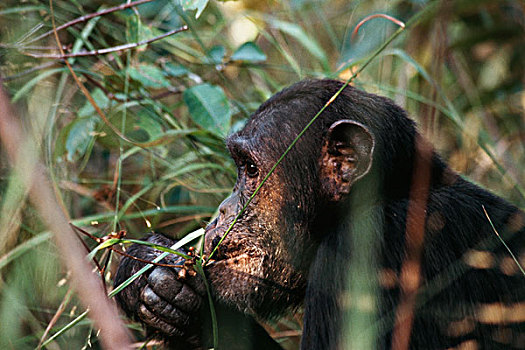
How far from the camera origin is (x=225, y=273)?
7.94ft

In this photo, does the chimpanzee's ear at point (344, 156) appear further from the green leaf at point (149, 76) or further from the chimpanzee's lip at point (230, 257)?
the green leaf at point (149, 76)

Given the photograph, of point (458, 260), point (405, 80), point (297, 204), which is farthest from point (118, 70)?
point (458, 260)

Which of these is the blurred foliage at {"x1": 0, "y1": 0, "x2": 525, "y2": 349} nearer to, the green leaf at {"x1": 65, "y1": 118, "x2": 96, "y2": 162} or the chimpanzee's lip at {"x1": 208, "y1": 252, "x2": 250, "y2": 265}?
the green leaf at {"x1": 65, "y1": 118, "x2": 96, "y2": 162}

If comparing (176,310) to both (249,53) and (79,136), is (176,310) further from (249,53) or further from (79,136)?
(249,53)

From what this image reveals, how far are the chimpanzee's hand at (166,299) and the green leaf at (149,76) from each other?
4.39ft

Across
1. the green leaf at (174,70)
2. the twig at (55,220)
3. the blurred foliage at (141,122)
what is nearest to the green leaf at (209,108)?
the blurred foliage at (141,122)

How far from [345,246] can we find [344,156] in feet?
1.37

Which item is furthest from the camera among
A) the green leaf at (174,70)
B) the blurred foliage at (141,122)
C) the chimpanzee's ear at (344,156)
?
the green leaf at (174,70)

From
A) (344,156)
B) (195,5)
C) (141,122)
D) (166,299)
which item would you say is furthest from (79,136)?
(344,156)

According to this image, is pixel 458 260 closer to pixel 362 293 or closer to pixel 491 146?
pixel 362 293

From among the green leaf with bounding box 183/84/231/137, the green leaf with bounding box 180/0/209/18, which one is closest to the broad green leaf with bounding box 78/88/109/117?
the green leaf with bounding box 183/84/231/137

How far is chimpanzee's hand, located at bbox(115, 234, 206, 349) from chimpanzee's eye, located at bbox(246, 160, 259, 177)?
471mm

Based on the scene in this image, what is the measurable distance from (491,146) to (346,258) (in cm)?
249

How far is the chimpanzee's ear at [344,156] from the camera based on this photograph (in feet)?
7.72
